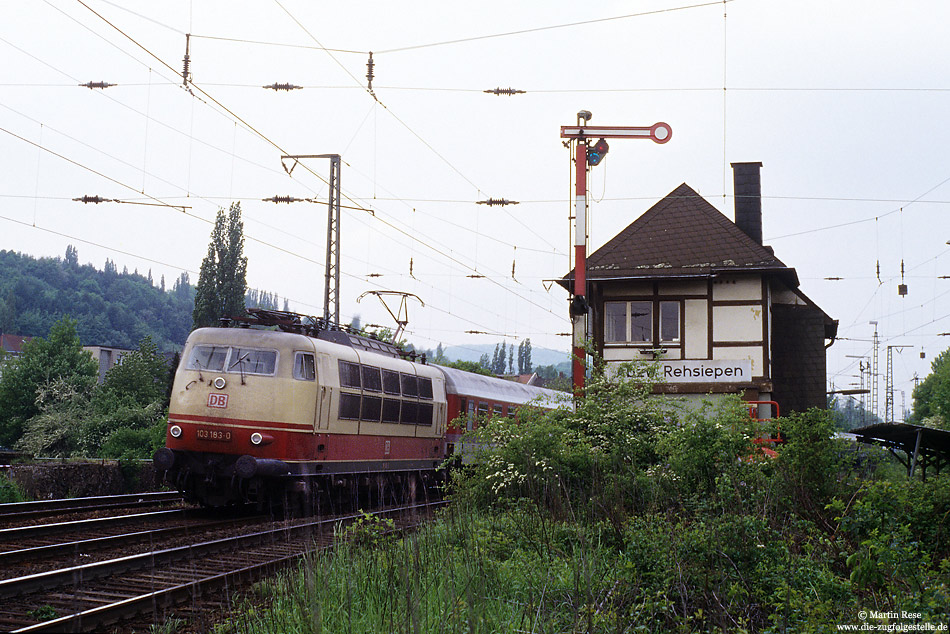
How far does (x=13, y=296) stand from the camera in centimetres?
14100

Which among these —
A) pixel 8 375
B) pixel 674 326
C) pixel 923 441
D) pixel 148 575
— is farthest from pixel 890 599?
pixel 8 375

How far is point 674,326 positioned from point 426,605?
18.0 metres

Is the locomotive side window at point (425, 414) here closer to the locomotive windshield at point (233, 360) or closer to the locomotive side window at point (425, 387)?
the locomotive side window at point (425, 387)

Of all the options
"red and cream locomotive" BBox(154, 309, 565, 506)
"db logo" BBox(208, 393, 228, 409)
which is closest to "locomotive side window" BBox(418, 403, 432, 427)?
"red and cream locomotive" BBox(154, 309, 565, 506)

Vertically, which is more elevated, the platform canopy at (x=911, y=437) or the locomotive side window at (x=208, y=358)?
the locomotive side window at (x=208, y=358)

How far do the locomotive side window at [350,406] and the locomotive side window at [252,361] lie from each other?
1696 mm

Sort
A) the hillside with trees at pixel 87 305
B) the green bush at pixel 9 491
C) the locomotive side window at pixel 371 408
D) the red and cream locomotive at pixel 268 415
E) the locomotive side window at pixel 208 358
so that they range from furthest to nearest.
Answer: the hillside with trees at pixel 87 305
the locomotive side window at pixel 371 408
the green bush at pixel 9 491
the locomotive side window at pixel 208 358
the red and cream locomotive at pixel 268 415

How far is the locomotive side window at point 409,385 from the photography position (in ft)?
64.2

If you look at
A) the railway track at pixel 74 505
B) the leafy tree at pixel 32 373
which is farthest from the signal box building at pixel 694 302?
the leafy tree at pixel 32 373

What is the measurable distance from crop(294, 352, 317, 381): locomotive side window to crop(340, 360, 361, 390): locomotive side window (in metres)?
1.04

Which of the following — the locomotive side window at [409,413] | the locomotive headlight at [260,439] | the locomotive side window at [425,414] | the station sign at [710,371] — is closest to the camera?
the locomotive headlight at [260,439]

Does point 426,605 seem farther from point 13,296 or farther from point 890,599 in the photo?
point 13,296

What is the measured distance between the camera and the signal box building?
22.8 metres

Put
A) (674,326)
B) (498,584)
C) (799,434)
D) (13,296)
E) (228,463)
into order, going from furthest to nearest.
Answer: (13,296) → (674,326) → (228,463) → (799,434) → (498,584)
